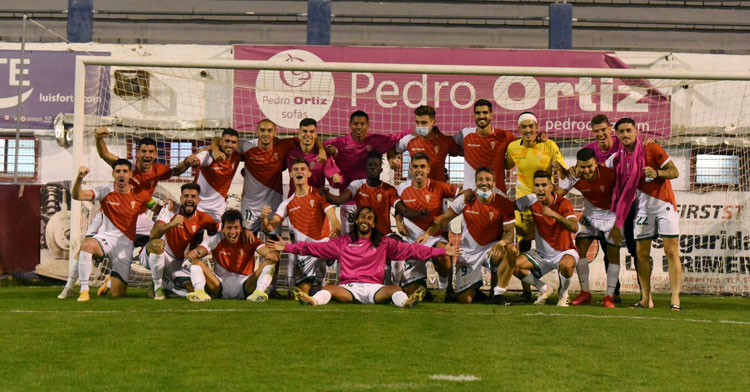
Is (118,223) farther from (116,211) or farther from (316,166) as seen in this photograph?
(316,166)

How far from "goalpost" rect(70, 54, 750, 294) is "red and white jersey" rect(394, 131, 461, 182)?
123 inches

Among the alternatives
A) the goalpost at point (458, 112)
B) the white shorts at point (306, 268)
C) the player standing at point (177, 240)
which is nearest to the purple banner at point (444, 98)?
the goalpost at point (458, 112)

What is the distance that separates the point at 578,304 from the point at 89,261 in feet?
16.0

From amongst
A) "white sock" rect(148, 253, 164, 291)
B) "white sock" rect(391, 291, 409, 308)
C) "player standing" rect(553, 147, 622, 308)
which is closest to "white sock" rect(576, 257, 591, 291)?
"player standing" rect(553, 147, 622, 308)

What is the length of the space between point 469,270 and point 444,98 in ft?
17.5

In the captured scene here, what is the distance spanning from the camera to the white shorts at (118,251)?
28.4ft

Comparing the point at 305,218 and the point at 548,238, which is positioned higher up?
the point at 305,218

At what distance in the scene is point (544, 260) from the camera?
27.9 feet

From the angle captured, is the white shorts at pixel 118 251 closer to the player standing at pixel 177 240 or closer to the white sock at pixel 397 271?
the player standing at pixel 177 240

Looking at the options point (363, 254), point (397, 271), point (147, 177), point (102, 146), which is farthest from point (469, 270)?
point (102, 146)

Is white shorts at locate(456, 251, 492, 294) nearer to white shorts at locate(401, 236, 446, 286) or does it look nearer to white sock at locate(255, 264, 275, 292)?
white shorts at locate(401, 236, 446, 286)

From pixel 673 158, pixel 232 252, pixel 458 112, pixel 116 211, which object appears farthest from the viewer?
pixel 458 112

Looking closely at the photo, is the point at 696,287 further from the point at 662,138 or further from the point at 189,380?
the point at 189,380

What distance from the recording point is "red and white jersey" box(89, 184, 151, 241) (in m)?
8.73
